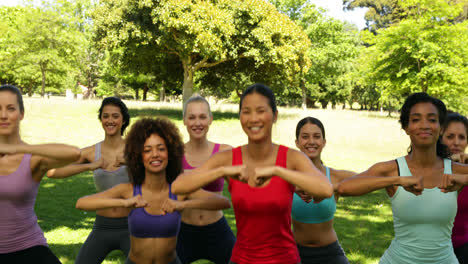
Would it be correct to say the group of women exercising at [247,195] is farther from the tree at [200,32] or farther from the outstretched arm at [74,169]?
the tree at [200,32]

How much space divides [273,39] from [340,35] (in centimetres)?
2743

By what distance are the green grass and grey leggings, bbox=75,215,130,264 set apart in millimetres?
1835

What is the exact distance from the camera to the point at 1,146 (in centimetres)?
357

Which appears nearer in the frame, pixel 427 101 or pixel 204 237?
pixel 427 101

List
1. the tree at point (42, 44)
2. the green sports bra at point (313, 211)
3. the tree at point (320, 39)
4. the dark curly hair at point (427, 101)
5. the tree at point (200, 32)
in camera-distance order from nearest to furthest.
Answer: the dark curly hair at point (427, 101), the green sports bra at point (313, 211), the tree at point (200, 32), the tree at point (42, 44), the tree at point (320, 39)

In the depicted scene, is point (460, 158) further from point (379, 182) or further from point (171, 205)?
point (171, 205)

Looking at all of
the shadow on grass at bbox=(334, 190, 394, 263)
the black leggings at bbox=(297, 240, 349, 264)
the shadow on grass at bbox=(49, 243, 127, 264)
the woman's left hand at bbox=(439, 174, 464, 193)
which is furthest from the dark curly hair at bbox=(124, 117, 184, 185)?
the shadow on grass at bbox=(334, 190, 394, 263)

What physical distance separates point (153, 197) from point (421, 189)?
2.41 meters

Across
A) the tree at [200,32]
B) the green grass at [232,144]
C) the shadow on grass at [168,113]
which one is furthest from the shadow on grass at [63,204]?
the shadow on grass at [168,113]

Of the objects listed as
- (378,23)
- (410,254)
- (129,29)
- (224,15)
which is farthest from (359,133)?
(378,23)

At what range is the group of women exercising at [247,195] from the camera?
3.20 metres

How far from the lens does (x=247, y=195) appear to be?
3.13 metres

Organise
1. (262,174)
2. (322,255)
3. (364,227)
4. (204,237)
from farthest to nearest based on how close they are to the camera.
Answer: (364,227), (204,237), (322,255), (262,174)

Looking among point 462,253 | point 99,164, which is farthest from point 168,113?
point 462,253
